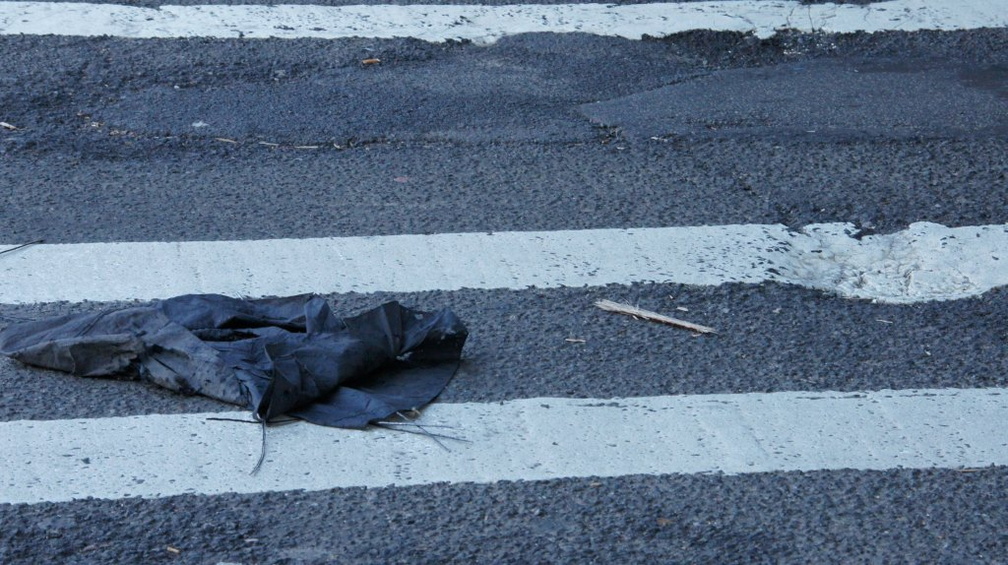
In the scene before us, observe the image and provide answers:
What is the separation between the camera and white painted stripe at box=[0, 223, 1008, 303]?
412 centimetres

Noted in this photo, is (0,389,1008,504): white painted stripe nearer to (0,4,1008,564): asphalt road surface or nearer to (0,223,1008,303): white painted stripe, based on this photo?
(0,4,1008,564): asphalt road surface

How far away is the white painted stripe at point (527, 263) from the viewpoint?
4.12m

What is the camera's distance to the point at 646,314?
13.1 ft

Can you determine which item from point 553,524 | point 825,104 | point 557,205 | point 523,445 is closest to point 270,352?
point 523,445

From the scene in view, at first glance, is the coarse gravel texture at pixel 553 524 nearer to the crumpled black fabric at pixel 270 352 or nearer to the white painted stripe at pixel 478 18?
the crumpled black fabric at pixel 270 352

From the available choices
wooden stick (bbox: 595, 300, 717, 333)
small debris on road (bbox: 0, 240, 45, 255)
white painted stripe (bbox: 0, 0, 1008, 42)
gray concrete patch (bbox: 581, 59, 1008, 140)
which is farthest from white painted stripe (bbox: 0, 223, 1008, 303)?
white painted stripe (bbox: 0, 0, 1008, 42)

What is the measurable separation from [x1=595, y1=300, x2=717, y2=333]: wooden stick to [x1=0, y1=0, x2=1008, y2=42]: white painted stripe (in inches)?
117

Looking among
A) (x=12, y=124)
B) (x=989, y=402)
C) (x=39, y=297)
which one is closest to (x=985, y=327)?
(x=989, y=402)

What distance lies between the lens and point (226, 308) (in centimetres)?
385

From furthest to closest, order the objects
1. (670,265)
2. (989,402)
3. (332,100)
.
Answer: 1. (332,100)
2. (670,265)
3. (989,402)

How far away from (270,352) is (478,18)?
3.78 m

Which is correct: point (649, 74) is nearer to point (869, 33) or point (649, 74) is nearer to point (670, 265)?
point (869, 33)

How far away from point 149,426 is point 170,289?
84 centimetres

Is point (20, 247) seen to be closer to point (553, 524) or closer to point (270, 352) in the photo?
point (270, 352)
